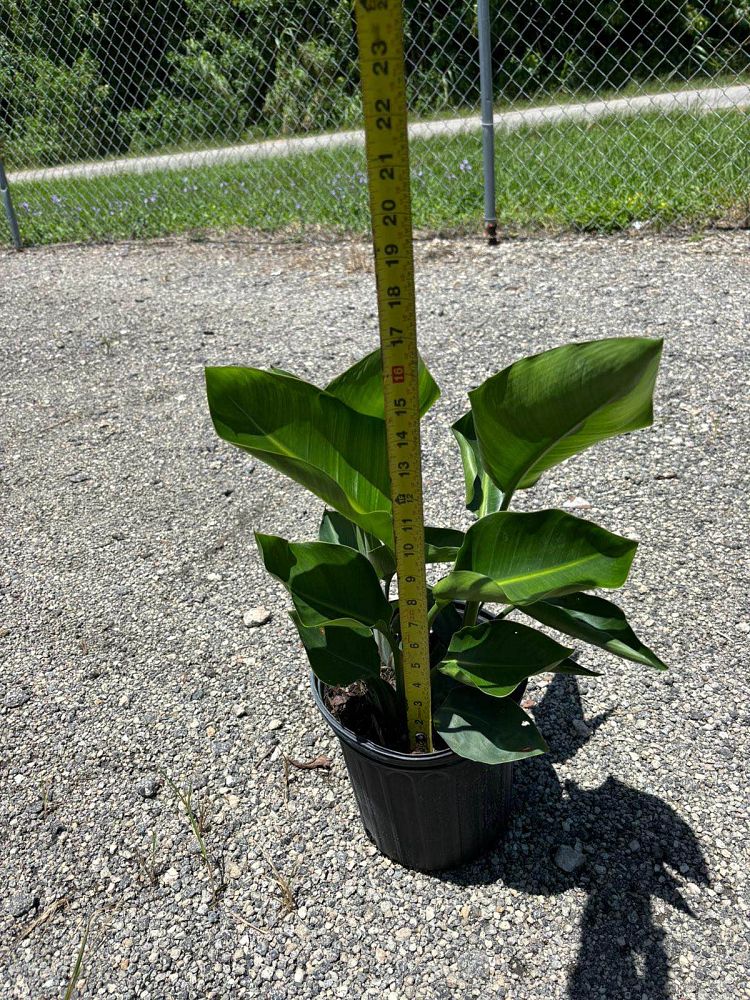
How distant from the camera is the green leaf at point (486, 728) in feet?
4.87

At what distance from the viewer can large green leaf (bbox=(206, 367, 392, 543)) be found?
4.65ft

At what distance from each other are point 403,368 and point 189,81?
7.16 m

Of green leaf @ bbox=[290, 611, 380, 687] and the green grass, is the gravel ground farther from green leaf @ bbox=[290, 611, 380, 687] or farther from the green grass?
the green grass

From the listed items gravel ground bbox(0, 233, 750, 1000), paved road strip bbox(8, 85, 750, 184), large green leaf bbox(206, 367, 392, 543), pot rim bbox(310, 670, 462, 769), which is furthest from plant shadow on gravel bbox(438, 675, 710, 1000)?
paved road strip bbox(8, 85, 750, 184)

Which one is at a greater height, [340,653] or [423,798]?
[340,653]

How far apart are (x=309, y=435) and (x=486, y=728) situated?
62cm

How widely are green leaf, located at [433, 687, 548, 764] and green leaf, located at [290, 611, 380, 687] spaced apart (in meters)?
0.16

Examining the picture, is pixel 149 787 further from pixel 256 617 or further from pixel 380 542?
pixel 380 542

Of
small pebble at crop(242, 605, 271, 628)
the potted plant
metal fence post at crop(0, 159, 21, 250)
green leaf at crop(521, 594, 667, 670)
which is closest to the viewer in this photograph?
the potted plant

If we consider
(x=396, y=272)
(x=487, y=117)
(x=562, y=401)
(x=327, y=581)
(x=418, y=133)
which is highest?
(x=396, y=272)

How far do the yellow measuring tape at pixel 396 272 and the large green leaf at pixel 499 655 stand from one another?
0.13 metres

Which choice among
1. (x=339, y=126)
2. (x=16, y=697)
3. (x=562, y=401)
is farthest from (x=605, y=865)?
(x=339, y=126)

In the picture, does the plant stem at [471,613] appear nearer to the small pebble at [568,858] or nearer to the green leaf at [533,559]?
the green leaf at [533,559]

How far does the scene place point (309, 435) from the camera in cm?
149
